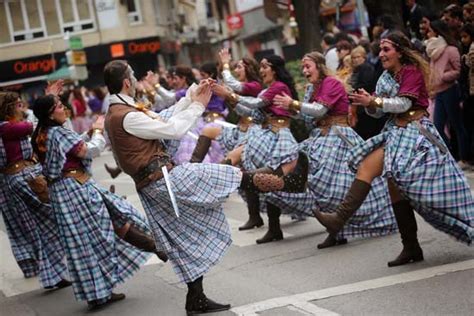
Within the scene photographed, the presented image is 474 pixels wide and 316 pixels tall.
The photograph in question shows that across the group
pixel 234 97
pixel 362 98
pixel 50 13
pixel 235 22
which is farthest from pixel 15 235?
pixel 50 13

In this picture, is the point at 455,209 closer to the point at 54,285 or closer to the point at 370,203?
the point at 370,203

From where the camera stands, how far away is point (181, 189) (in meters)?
6.41

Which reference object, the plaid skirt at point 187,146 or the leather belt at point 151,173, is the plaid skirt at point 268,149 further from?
the plaid skirt at point 187,146

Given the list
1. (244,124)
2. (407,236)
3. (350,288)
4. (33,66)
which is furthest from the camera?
(33,66)

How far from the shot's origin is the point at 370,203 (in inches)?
325

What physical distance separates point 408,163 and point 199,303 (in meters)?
1.81

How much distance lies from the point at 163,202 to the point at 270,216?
2.66 m

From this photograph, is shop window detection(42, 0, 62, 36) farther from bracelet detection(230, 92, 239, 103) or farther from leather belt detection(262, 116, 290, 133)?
bracelet detection(230, 92, 239, 103)

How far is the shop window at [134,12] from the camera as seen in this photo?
43.4 m

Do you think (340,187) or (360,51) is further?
(360,51)

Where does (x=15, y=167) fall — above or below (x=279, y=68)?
below

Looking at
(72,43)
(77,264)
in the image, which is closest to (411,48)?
(77,264)

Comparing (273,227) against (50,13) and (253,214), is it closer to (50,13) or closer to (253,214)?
(253,214)

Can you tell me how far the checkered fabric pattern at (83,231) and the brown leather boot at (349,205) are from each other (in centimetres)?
158
